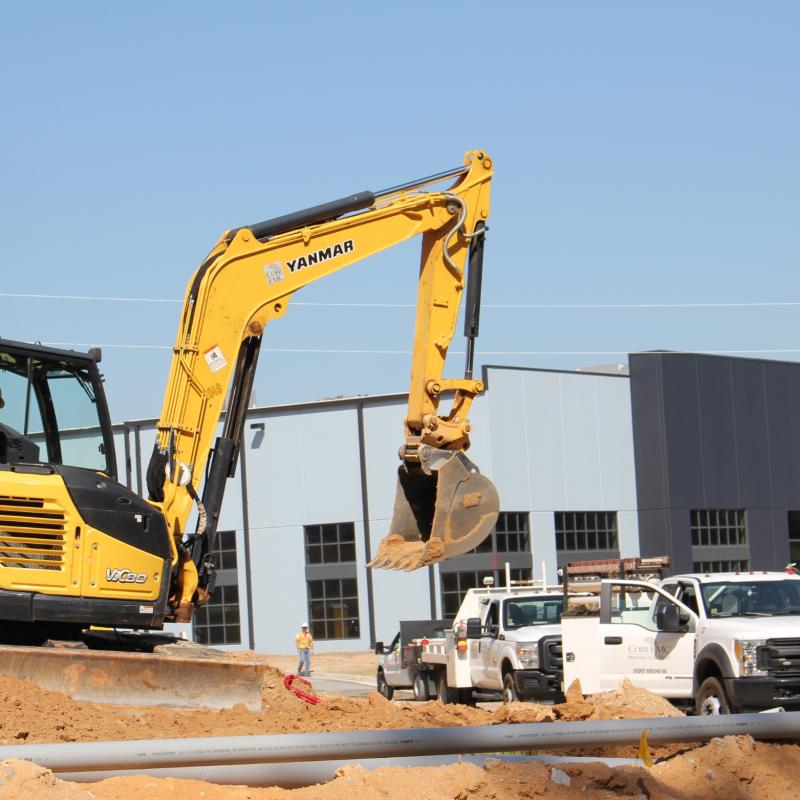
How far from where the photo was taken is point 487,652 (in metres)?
21.4

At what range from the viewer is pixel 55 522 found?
37.6ft

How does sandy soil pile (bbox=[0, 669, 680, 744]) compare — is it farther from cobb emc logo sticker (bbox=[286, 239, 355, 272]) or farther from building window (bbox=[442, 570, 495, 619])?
building window (bbox=[442, 570, 495, 619])

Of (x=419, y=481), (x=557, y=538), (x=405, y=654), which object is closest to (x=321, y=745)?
(x=419, y=481)

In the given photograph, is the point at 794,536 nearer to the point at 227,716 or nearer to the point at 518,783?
the point at 227,716

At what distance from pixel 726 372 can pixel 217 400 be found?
43.6m

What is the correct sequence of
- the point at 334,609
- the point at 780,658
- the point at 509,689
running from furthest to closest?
1. the point at 334,609
2. the point at 509,689
3. the point at 780,658

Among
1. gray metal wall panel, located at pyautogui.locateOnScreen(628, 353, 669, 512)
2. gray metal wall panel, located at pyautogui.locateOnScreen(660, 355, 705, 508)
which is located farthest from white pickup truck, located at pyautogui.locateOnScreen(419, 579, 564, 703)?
gray metal wall panel, located at pyautogui.locateOnScreen(660, 355, 705, 508)

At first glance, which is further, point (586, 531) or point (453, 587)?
point (586, 531)

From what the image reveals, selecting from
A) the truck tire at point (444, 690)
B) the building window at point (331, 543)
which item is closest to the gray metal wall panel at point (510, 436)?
the building window at point (331, 543)

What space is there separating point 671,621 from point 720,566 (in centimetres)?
4017

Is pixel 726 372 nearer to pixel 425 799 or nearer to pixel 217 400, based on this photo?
pixel 217 400

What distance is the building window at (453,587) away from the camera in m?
48.2

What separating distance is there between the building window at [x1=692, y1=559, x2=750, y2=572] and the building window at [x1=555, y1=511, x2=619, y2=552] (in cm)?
351

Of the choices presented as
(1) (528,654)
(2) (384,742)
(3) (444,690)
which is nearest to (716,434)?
(3) (444,690)
